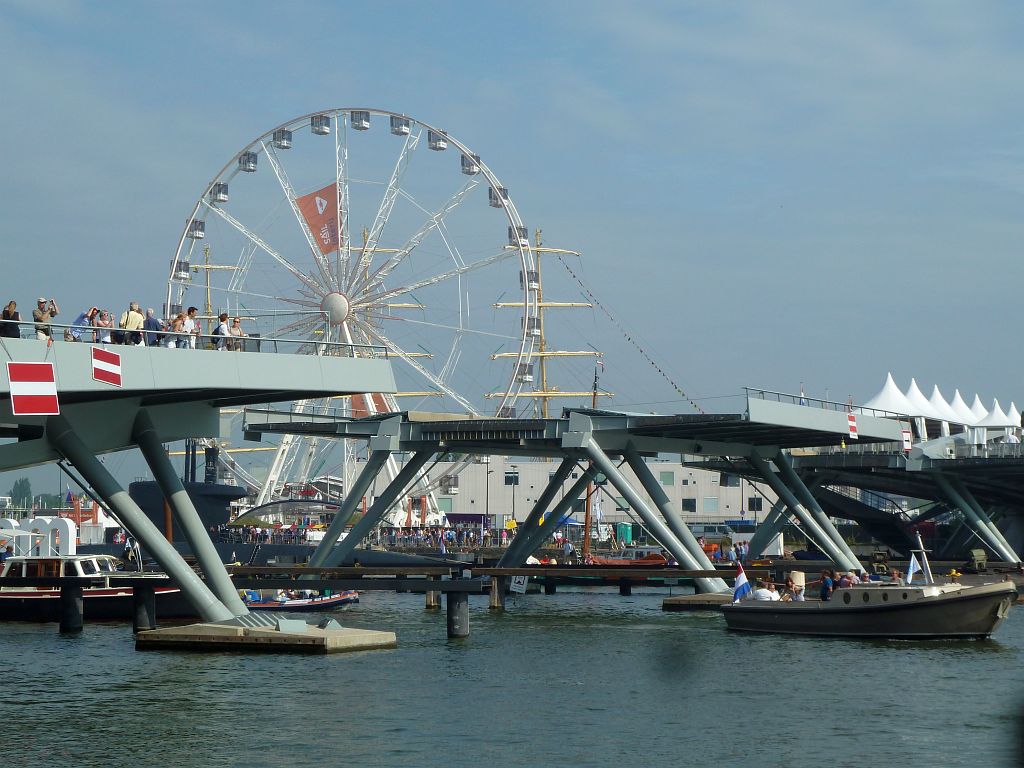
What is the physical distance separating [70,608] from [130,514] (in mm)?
15083

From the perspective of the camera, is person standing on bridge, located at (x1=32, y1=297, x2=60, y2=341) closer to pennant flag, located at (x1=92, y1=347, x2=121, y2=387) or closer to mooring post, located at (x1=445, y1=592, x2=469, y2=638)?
pennant flag, located at (x1=92, y1=347, x2=121, y2=387)

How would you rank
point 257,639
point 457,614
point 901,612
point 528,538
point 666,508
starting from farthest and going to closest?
point 528,538, point 666,508, point 457,614, point 901,612, point 257,639

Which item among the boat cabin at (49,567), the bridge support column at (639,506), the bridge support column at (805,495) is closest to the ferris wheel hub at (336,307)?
the bridge support column at (639,506)

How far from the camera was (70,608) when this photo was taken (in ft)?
152

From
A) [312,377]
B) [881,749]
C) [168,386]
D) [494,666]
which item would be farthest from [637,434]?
[881,749]

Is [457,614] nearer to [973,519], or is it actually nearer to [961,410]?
[973,519]

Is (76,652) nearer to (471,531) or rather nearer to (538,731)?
(538,731)

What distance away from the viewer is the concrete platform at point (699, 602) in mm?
55062

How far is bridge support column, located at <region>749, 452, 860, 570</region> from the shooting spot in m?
63.3

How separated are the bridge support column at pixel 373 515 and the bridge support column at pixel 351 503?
18 cm

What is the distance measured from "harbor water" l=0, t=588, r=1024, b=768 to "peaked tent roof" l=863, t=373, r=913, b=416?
66.3 metres

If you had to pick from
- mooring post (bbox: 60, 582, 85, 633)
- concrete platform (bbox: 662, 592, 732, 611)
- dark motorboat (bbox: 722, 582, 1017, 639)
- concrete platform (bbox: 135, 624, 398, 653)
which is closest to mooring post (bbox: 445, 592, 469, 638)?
concrete platform (bbox: 135, 624, 398, 653)

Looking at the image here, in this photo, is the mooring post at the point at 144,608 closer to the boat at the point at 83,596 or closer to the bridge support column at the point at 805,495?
the boat at the point at 83,596

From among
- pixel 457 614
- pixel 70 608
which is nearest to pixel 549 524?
pixel 457 614
